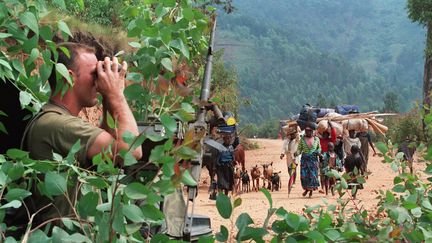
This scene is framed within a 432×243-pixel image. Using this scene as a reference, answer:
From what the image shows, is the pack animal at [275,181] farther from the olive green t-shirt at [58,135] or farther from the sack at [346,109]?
the olive green t-shirt at [58,135]

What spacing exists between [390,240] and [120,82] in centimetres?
104

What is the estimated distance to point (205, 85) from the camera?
309cm

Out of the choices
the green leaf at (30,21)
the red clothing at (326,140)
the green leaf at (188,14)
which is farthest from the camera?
the red clothing at (326,140)

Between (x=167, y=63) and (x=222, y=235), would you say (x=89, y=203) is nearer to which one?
(x=222, y=235)

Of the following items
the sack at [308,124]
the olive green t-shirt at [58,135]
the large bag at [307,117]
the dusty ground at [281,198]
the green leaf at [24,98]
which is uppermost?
the large bag at [307,117]

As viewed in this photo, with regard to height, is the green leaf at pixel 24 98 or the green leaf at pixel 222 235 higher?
the green leaf at pixel 24 98

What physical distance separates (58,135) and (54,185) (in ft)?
2.12

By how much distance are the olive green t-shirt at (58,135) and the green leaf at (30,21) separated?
41cm

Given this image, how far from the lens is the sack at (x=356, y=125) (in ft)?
68.5

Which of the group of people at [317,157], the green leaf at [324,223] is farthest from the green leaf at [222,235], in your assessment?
the group of people at [317,157]

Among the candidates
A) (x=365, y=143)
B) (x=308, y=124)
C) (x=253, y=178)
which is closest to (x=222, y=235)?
(x=308, y=124)

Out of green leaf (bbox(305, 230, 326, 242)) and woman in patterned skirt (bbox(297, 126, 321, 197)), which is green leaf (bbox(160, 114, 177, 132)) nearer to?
green leaf (bbox(305, 230, 326, 242))

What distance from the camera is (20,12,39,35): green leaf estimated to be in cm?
206

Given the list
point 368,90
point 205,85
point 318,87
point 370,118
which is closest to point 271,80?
point 318,87
